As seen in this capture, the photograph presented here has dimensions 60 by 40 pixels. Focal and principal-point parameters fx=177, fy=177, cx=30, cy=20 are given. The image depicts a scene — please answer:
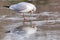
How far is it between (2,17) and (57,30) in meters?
1.30

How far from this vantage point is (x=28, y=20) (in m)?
3.53

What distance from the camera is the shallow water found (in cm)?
272

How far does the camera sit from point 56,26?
3.15 metres

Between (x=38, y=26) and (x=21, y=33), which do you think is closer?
(x=21, y=33)

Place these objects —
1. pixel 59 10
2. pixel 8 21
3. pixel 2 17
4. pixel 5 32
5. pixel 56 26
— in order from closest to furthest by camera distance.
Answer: pixel 5 32 < pixel 56 26 < pixel 8 21 < pixel 2 17 < pixel 59 10

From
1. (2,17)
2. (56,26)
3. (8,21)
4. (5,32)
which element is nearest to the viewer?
(5,32)

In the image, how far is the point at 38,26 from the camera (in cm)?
318

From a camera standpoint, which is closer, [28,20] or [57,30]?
[57,30]

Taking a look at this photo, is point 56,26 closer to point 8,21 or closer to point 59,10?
point 8,21

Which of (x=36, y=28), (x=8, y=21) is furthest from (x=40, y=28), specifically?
(x=8, y=21)

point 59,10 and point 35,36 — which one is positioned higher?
point 59,10

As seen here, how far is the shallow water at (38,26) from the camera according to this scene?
2.72 m

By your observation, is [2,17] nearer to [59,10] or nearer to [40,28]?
[40,28]

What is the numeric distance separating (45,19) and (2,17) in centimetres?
91
